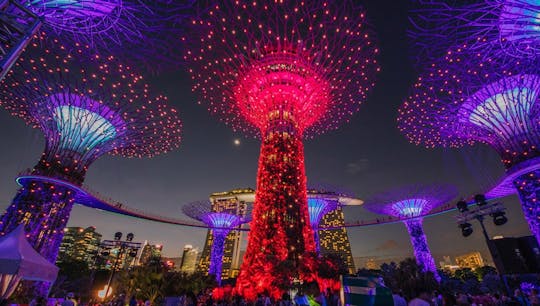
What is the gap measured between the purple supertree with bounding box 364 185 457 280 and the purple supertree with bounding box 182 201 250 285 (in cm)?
1930

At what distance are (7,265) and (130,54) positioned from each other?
8570 mm

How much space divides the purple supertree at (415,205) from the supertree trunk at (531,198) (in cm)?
1330

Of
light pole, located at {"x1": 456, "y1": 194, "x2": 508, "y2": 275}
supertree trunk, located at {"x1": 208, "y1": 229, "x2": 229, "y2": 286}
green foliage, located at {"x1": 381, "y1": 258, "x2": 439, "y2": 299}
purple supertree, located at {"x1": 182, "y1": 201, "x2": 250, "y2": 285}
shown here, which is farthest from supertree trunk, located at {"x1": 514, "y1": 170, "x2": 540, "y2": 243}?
supertree trunk, located at {"x1": 208, "y1": 229, "x2": 229, "y2": 286}

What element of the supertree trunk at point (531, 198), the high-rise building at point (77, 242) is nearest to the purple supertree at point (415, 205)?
the supertree trunk at point (531, 198)

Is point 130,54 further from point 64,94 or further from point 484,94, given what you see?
point 484,94

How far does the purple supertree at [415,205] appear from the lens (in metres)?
31.1

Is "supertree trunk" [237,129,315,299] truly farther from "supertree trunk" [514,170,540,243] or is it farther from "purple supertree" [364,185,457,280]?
"purple supertree" [364,185,457,280]

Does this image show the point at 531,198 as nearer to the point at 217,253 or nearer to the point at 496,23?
the point at 496,23

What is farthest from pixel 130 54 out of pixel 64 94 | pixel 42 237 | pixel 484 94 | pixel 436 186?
pixel 436 186

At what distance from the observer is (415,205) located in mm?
33469

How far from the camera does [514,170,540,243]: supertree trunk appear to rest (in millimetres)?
16859

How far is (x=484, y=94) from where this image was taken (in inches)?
746

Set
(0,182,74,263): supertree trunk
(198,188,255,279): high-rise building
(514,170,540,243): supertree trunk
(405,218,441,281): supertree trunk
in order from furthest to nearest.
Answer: (198,188,255,279): high-rise building
(405,218,441,281): supertree trunk
(0,182,74,263): supertree trunk
(514,170,540,243): supertree trunk

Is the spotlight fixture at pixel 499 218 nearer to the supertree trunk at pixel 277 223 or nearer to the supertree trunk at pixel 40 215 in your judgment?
the supertree trunk at pixel 277 223
